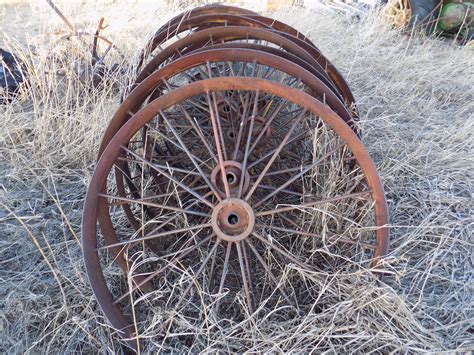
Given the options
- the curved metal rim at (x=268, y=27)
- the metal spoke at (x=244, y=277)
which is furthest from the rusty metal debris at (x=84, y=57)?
the metal spoke at (x=244, y=277)

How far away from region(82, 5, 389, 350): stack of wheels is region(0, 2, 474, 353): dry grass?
13cm

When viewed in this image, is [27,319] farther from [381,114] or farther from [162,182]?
[381,114]

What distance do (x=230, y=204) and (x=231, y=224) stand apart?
9cm

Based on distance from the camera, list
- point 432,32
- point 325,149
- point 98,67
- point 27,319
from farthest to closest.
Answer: point 432,32 → point 98,67 → point 325,149 → point 27,319

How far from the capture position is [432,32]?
5926 mm

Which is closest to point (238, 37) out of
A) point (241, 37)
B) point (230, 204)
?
point (241, 37)

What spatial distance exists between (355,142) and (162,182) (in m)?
1.15

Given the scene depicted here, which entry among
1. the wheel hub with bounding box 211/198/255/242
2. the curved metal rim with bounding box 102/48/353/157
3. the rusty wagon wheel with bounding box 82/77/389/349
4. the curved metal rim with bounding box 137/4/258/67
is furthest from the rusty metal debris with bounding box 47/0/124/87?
the wheel hub with bounding box 211/198/255/242

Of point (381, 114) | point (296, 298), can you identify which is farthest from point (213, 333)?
point (381, 114)

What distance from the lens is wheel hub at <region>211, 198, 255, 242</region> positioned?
1.73 metres

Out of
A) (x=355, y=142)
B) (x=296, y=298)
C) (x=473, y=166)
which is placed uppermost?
(x=355, y=142)

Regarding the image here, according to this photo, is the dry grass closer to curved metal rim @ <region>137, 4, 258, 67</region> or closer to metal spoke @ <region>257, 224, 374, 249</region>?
metal spoke @ <region>257, 224, 374, 249</region>

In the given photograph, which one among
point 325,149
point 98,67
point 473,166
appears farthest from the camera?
point 98,67

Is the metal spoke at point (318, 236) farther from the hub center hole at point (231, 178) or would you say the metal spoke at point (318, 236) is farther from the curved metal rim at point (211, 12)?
the curved metal rim at point (211, 12)
